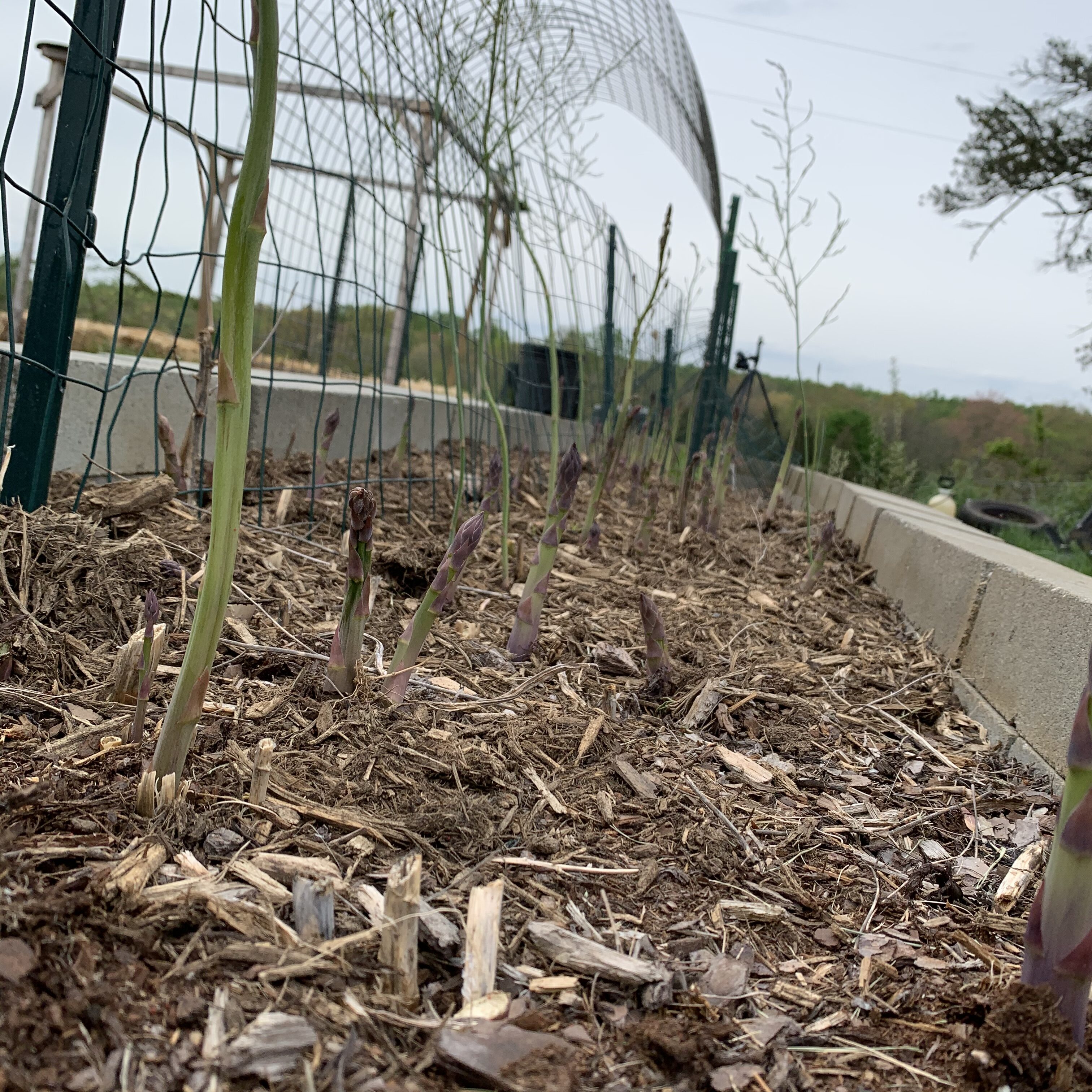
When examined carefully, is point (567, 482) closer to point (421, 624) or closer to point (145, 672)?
point (421, 624)

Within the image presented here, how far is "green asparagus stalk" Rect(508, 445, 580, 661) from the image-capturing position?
2062mm

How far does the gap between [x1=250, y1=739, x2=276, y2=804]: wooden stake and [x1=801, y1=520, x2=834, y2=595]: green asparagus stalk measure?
2.44 meters

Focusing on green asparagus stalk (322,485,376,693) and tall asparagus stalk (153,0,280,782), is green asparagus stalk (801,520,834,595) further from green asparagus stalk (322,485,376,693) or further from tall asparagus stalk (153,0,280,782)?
tall asparagus stalk (153,0,280,782)

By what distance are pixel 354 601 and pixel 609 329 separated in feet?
15.9

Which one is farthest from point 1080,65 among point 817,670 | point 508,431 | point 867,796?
point 867,796

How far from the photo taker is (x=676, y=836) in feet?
4.64

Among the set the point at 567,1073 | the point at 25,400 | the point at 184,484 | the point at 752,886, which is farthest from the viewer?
the point at 184,484

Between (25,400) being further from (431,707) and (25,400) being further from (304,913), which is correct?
(304,913)

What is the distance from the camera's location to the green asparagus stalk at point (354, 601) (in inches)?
57.4

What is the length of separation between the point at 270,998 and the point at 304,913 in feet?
0.41

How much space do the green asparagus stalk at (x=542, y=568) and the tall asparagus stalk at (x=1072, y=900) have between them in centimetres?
124

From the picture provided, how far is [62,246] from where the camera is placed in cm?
195

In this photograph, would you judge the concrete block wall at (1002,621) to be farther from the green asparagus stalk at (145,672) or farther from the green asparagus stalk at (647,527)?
the green asparagus stalk at (145,672)

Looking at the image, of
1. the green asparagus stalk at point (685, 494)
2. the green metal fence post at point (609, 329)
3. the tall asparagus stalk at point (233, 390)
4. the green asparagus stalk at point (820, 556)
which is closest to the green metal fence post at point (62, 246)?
the tall asparagus stalk at point (233, 390)
